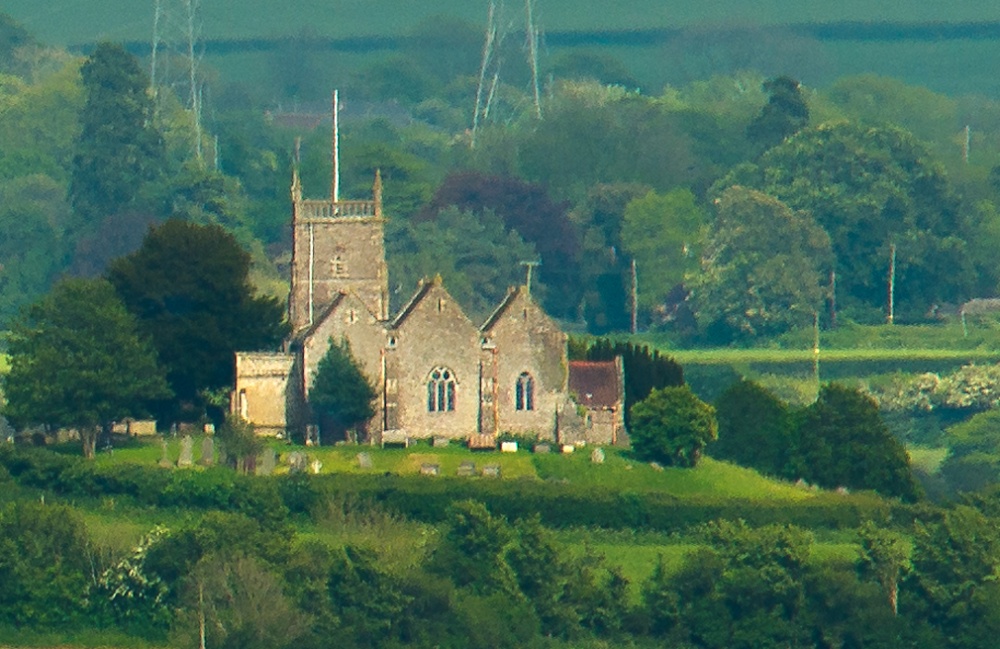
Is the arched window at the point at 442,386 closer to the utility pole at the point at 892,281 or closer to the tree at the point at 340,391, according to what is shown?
the tree at the point at 340,391

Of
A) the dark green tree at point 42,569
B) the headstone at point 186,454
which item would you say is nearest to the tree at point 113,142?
the headstone at point 186,454

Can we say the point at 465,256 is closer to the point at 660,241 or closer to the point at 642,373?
the point at 660,241

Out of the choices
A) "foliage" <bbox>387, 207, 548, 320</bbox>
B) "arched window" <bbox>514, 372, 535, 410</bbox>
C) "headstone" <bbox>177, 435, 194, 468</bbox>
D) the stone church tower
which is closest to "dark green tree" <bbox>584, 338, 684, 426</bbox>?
"arched window" <bbox>514, 372, 535, 410</bbox>

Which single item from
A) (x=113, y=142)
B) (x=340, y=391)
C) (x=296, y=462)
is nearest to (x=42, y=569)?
(x=296, y=462)

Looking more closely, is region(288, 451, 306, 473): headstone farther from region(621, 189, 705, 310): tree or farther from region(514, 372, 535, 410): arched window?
region(621, 189, 705, 310): tree

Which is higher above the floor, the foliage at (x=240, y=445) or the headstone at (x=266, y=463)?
the foliage at (x=240, y=445)

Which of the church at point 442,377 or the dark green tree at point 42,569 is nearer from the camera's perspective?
the dark green tree at point 42,569

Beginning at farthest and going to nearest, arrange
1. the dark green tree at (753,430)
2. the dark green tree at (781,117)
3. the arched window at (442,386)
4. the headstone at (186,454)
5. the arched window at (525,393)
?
the dark green tree at (781,117), the dark green tree at (753,430), the arched window at (525,393), the arched window at (442,386), the headstone at (186,454)
